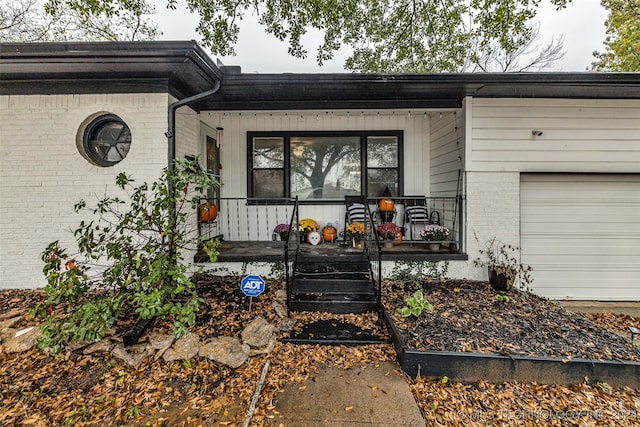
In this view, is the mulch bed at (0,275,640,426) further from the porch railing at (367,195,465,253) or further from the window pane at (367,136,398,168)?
the window pane at (367,136,398,168)

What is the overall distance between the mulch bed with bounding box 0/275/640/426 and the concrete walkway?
83 millimetres

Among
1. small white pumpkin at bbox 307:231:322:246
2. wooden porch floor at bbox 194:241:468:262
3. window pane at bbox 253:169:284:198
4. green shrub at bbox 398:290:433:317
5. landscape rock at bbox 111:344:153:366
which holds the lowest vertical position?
landscape rock at bbox 111:344:153:366

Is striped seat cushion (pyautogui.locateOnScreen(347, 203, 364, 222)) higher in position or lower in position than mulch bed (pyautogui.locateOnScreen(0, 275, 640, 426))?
higher

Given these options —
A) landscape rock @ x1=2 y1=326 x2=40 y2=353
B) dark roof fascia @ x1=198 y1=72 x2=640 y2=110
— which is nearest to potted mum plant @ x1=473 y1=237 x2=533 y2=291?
dark roof fascia @ x1=198 y1=72 x2=640 y2=110

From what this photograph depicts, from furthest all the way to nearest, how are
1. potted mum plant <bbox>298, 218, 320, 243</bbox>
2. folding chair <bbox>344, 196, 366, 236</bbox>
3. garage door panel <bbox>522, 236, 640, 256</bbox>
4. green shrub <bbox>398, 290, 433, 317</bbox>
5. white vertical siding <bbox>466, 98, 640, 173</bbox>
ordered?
1. folding chair <bbox>344, 196, 366, 236</bbox>
2. potted mum plant <bbox>298, 218, 320, 243</bbox>
3. garage door panel <bbox>522, 236, 640, 256</bbox>
4. white vertical siding <bbox>466, 98, 640, 173</bbox>
5. green shrub <bbox>398, 290, 433, 317</bbox>

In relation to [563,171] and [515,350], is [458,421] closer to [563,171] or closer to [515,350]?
[515,350]

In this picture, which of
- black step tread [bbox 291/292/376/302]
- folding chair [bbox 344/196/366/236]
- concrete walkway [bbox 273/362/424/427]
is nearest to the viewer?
concrete walkway [bbox 273/362/424/427]

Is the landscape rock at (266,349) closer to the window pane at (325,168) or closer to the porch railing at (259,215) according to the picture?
the porch railing at (259,215)

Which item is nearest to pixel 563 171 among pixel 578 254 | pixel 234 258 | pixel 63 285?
pixel 578 254

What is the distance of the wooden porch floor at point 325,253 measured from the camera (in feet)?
14.1

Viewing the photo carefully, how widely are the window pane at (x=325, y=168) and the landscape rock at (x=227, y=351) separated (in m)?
3.40

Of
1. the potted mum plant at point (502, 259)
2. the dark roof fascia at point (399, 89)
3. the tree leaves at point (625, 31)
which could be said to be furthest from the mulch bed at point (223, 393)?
the tree leaves at point (625, 31)

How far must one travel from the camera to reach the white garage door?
4609 mm

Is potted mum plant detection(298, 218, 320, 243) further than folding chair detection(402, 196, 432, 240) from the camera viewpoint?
No
